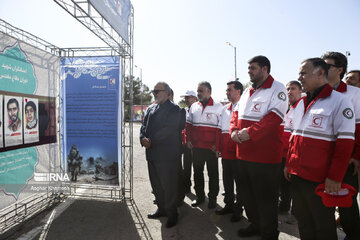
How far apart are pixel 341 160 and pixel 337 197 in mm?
296

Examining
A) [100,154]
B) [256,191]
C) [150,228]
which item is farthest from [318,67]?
[100,154]

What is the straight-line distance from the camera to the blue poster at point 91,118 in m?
4.11

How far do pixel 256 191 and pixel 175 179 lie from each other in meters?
1.29

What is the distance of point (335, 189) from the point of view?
1785 mm

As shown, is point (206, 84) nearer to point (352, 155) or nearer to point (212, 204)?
point (212, 204)

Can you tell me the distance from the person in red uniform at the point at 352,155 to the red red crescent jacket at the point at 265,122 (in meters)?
0.63

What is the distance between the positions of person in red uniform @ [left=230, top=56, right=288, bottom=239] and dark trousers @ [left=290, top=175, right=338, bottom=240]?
38 cm

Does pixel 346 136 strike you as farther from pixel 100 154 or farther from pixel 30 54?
pixel 30 54

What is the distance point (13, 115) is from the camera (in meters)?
3.18

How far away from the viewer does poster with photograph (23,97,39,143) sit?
11.3ft

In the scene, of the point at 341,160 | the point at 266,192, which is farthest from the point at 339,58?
the point at 266,192

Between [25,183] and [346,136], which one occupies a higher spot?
[346,136]

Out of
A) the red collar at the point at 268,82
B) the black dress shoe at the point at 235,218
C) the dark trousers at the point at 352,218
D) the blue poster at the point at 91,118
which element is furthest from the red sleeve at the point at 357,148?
the blue poster at the point at 91,118

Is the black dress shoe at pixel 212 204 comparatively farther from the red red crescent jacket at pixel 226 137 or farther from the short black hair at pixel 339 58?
the short black hair at pixel 339 58
